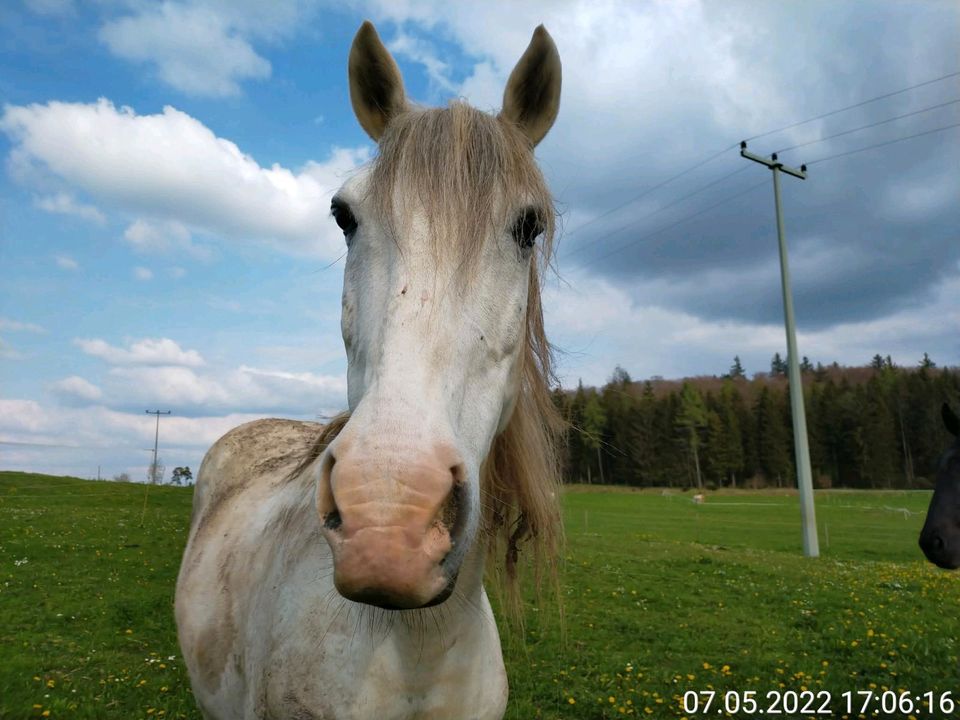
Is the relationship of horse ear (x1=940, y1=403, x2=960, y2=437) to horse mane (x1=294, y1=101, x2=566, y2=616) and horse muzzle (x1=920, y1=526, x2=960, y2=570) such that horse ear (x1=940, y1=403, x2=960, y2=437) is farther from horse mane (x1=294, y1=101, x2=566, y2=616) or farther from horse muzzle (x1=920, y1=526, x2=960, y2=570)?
horse mane (x1=294, y1=101, x2=566, y2=616)

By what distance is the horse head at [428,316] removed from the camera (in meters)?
1.28

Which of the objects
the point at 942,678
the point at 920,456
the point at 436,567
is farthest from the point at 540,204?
the point at 920,456

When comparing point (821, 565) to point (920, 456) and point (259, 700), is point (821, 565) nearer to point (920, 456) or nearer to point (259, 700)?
point (259, 700)

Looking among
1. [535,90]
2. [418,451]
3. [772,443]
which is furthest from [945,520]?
[772,443]

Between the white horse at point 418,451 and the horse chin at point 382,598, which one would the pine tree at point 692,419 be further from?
the horse chin at point 382,598

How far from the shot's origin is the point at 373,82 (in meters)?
2.44

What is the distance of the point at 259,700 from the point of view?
2.18 metres

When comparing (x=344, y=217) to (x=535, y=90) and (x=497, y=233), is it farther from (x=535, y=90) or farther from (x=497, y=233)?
(x=535, y=90)

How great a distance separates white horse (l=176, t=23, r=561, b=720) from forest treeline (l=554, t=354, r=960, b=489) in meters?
60.3

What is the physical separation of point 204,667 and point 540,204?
2.78 m

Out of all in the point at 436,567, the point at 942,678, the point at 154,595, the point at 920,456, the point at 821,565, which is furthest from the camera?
the point at 920,456

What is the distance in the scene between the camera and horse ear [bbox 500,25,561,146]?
2324mm

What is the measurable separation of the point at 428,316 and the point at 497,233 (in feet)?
1.46

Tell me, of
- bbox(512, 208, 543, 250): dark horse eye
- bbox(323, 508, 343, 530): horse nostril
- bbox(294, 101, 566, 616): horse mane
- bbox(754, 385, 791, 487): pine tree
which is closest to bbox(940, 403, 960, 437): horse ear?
bbox(294, 101, 566, 616): horse mane
